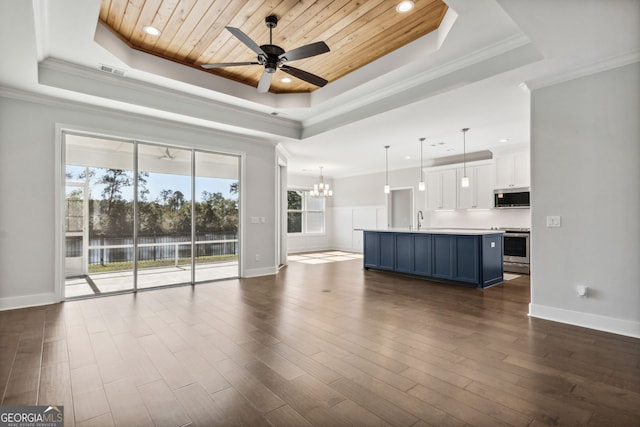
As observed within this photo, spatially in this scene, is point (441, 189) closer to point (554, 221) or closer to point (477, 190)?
point (477, 190)

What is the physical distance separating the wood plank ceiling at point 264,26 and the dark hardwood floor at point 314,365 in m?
3.19

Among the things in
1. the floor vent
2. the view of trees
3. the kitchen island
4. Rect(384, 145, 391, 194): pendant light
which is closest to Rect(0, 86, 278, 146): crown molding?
the floor vent

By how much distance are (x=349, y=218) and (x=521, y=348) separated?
8.66 metres

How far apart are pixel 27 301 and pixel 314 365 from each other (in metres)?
4.08

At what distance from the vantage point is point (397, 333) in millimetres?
3201

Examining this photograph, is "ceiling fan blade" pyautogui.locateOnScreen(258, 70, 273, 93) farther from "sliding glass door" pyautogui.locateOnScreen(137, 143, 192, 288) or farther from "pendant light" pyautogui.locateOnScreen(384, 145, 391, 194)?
"pendant light" pyautogui.locateOnScreen(384, 145, 391, 194)

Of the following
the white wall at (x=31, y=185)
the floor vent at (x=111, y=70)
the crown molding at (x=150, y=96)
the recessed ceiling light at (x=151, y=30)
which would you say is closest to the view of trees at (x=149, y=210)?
the white wall at (x=31, y=185)

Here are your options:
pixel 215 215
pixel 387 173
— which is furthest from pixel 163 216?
pixel 387 173

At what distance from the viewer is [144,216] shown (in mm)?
5176

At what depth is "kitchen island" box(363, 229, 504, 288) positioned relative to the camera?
17.5 ft

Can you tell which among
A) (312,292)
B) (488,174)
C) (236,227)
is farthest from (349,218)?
(312,292)

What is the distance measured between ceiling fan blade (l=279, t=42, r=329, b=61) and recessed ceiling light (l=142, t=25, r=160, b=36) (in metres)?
1.52
